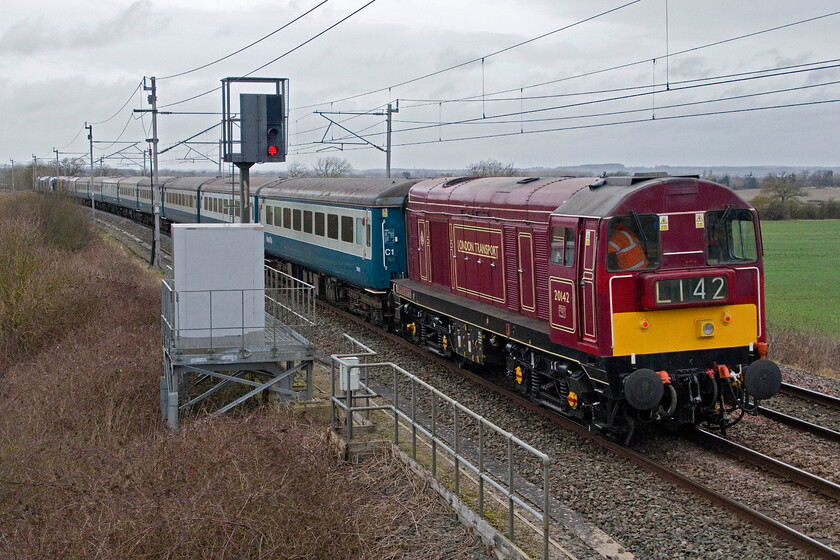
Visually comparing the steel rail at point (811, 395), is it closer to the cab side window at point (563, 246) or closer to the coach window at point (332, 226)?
the cab side window at point (563, 246)

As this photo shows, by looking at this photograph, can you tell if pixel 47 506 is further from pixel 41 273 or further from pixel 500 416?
pixel 41 273

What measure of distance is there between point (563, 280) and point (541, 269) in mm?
1334

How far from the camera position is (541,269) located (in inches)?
502

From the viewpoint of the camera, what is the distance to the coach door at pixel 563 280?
11109 millimetres

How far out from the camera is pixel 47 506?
349 inches

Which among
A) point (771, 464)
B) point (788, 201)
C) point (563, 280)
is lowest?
point (771, 464)

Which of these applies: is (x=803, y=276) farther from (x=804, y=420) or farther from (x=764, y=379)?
(x=764, y=379)

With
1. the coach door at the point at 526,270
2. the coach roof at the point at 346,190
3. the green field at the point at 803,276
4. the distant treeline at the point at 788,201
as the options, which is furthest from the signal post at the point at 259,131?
the distant treeline at the point at 788,201

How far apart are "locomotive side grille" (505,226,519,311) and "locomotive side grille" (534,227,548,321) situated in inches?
30.2

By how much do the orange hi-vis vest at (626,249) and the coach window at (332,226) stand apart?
39.1 feet

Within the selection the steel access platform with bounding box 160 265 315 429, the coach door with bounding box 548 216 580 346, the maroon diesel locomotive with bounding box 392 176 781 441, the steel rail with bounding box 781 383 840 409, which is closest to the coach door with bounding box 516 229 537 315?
the maroon diesel locomotive with bounding box 392 176 781 441

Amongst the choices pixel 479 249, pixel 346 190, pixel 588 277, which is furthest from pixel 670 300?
pixel 346 190

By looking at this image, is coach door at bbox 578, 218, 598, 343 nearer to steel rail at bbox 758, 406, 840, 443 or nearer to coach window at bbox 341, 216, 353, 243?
steel rail at bbox 758, 406, 840, 443

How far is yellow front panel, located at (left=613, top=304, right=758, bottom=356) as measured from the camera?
10.6m
